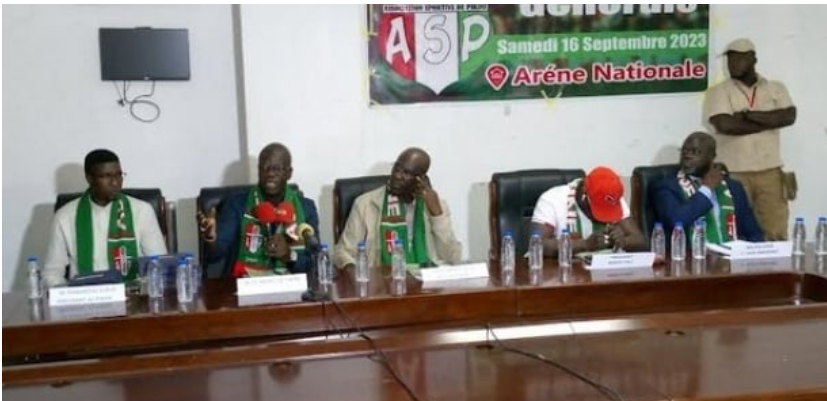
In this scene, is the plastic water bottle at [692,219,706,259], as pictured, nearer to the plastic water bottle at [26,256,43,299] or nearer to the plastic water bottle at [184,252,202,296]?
the plastic water bottle at [184,252,202,296]

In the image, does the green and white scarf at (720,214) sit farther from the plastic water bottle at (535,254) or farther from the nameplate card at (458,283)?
the nameplate card at (458,283)

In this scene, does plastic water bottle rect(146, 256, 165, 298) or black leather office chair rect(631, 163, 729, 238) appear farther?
black leather office chair rect(631, 163, 729, 238)

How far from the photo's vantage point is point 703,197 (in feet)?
11.0

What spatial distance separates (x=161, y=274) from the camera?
2.53 m

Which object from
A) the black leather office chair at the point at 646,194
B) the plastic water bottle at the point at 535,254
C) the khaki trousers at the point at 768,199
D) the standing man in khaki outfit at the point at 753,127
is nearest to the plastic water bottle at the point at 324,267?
the plastic water bottle at the point at 535,254

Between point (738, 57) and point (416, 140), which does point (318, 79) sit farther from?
point (738, 57)

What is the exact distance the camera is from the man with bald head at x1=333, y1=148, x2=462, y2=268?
3.20 meters

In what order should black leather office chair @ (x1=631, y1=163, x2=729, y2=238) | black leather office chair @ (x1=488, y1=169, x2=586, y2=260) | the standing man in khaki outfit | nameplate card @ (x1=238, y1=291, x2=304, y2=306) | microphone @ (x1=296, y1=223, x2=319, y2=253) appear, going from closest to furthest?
nameplate card @ (x1=238, y1=291, x2=304, y2=306)
microphone @ (x1=296, y1=223, x2=319, y2=253)
black leather office chair @ (x1=488, y1=169, x2=586, y2=260)
black leather office chair @ (x1=631, y1=163, x2=729, y2=238)
the standing man in khaki outfit

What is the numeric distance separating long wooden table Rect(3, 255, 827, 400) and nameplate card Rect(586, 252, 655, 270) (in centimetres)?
6

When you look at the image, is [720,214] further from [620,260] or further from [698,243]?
[620,260]

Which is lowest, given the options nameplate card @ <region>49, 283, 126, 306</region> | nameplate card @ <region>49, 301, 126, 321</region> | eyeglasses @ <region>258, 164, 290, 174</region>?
nameplate card @ <region>49, 301, 126, 321</region>

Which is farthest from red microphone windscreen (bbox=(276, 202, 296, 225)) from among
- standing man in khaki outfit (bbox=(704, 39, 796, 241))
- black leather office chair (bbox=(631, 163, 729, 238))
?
standing man in khaki outfit (bbox=(704, 39, 796, 241))

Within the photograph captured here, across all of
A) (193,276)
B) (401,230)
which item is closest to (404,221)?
(401,230)

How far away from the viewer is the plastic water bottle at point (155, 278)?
247 centimetres
